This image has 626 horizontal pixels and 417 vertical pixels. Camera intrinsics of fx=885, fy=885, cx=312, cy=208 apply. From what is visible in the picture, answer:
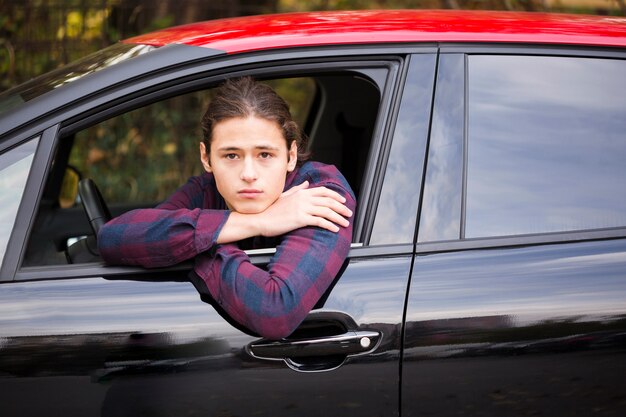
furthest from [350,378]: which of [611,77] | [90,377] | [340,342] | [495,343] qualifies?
[611,77]

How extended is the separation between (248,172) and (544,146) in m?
0.75

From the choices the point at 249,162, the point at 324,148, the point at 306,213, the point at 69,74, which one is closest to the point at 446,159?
the point at 306,213

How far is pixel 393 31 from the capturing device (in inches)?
91.4

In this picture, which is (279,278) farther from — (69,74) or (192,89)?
(69,74)

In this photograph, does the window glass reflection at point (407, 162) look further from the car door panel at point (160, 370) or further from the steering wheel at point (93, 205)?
the steering wheel at point (93, 205)

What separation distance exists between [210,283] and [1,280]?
19.5 inches

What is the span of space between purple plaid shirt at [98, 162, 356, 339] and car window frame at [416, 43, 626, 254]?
0.25m

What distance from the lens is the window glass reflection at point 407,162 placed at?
2180 millimetres

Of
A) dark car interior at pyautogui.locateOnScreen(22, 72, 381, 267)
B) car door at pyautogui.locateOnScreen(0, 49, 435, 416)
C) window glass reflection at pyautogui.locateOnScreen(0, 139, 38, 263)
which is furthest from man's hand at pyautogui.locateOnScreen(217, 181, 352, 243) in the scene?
dark car interior at pyautogui.locateOnScreen(22, 72, 381, 267)

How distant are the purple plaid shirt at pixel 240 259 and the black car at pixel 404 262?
0.15 feet

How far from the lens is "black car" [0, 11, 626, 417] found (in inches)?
80.8

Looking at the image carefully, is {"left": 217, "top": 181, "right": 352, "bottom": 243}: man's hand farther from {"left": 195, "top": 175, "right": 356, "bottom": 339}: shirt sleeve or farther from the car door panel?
the car door panel

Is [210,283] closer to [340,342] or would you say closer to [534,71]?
[340,342]

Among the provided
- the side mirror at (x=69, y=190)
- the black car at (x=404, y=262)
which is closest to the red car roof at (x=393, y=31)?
the black car at (x=404, y=262)
